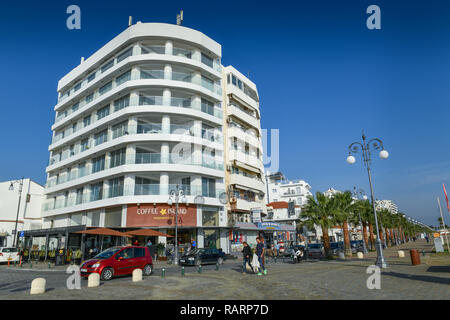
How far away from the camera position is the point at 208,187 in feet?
109

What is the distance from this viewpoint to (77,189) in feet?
124

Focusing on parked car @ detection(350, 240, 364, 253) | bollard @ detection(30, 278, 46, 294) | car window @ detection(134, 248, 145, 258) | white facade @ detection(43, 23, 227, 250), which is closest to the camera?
bollard @ detection(30, 278, 46, 294)

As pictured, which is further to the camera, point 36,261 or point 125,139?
point 125,139

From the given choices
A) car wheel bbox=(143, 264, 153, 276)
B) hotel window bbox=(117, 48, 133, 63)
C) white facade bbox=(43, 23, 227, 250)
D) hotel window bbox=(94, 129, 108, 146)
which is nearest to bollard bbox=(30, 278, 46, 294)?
car wheel bbox=(143, 264, 153, 276)

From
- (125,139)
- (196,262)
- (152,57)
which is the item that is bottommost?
(196,262)

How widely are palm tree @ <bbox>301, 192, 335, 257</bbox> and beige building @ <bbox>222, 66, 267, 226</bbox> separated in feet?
30.5

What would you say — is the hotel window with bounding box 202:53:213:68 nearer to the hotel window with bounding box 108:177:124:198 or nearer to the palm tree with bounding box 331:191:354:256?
the hotel window with bounding box 108:177:124:198

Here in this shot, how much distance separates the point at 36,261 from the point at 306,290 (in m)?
27.9

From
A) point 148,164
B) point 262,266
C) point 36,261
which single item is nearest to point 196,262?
point 262,266

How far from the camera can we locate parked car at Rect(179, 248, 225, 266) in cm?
2327

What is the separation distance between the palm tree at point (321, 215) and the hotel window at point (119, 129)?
67.6 ft
